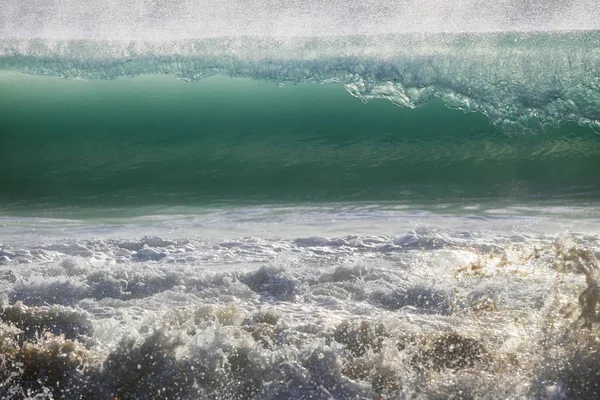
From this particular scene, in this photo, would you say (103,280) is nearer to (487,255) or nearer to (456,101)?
(487,255)

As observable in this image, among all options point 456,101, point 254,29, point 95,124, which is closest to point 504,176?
point 456,101

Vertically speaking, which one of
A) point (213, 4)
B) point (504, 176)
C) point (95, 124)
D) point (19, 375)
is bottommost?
point (19, 375)

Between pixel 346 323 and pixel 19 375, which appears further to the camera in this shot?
pixel 346 323

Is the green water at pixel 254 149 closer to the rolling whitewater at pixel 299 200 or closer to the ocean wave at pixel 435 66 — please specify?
the rolling whitewater at pixel 299 200

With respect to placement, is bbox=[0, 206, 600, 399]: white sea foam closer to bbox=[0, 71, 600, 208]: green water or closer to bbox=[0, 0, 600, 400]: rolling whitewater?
bbox=[0, 0, 600, 400]: rolling whitewater

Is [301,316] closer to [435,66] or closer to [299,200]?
[299,200]
